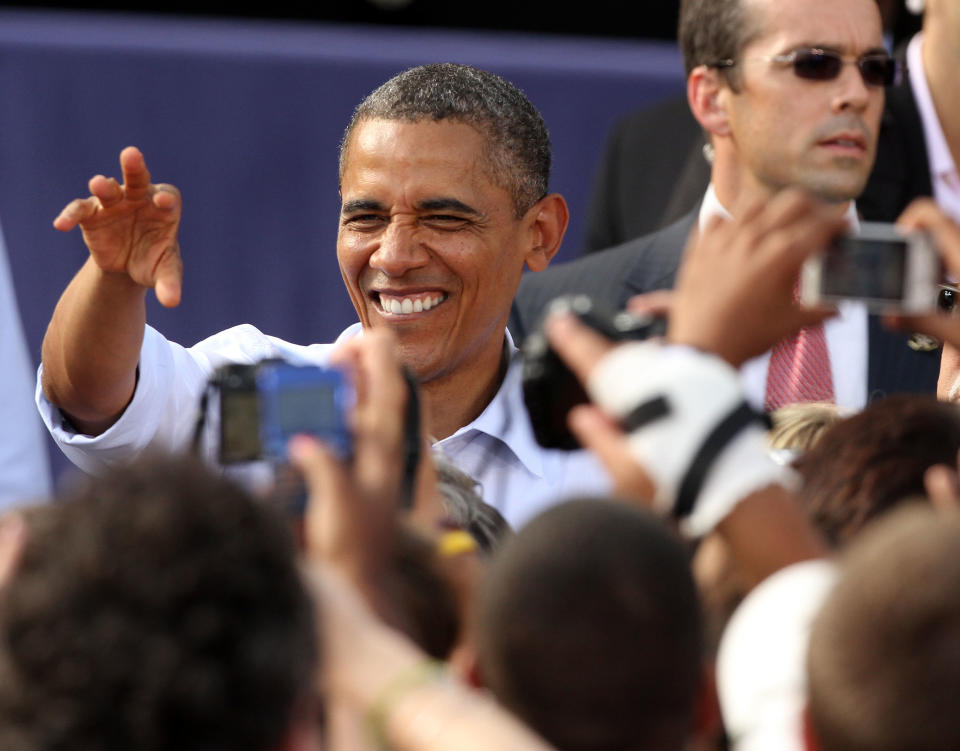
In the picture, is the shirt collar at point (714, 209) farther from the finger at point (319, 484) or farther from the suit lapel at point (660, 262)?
the finger at point (319, 484)

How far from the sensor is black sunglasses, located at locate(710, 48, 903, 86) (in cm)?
353

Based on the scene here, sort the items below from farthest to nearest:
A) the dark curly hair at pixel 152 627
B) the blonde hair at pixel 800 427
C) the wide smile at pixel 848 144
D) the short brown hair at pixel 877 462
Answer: the wide smile at pixel 848 144
the blonde hair at pixel 800 427
the short brown hair at pixel 877 462
the dark curly hair at pixel 152 627

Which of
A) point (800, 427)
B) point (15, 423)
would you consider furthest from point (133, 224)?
point (800, 427)

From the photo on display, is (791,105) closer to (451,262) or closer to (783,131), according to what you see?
(783,131)

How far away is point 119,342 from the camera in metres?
2.47

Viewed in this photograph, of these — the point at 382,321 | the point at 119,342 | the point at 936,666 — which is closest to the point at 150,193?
the point at 119,342

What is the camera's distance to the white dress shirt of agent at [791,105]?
138 inches

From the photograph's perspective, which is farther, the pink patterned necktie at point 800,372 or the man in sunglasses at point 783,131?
the man in sunglasses at point 783,131

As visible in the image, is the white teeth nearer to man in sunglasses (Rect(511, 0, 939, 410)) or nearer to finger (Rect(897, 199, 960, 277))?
man in sunglasses (Rect(511, 0, 939, 410))

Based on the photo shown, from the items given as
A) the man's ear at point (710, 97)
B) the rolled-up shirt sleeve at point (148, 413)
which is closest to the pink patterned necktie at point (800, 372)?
the man's ear at point (710, 97)

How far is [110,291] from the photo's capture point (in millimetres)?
2416

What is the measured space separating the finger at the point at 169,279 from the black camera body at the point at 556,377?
Result: 0.83 m

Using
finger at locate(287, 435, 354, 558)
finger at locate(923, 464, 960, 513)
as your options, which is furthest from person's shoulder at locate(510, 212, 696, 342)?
finger at locate(287, 435, 354, 558)

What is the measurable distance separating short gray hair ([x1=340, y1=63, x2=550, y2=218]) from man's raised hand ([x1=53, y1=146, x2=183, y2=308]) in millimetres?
756
